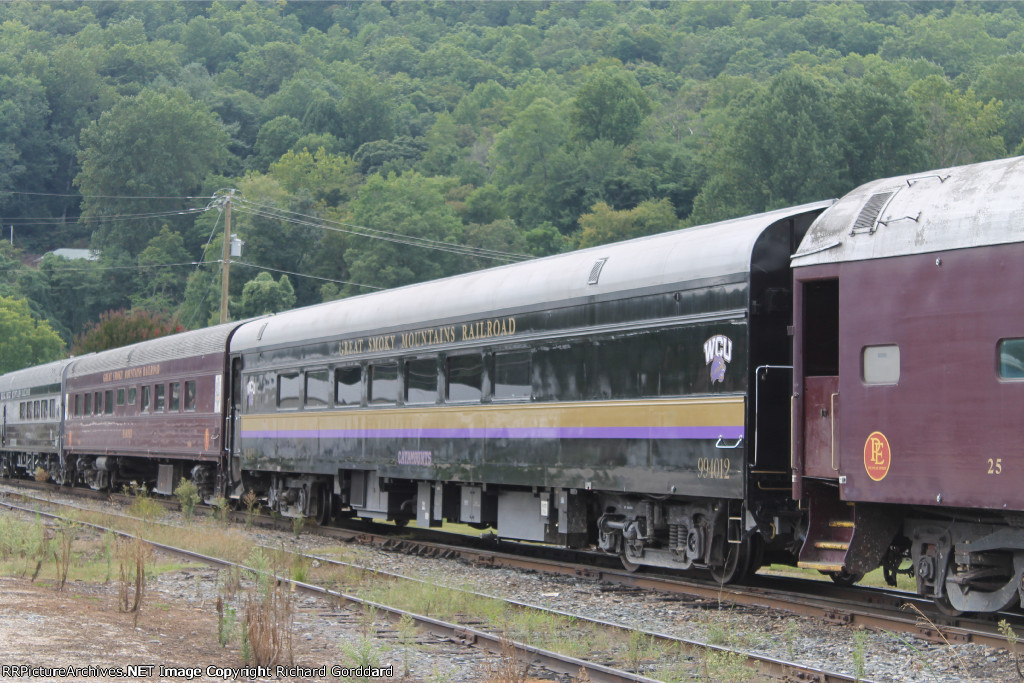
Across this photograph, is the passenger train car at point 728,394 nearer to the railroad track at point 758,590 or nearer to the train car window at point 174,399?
the railroad track at point 758,590

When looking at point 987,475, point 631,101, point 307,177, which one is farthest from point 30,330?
point 987,475

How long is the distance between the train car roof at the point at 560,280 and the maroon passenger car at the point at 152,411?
13.2 feet

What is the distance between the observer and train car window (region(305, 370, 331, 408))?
19.5 meters

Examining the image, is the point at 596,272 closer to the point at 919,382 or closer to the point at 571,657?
the point at 919,382

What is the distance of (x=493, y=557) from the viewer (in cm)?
1555

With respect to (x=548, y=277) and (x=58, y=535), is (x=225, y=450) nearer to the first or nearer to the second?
(x=58, y=535)

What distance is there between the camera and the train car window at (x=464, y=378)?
15.4m

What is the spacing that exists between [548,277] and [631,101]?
306ft

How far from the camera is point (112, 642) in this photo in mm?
9125

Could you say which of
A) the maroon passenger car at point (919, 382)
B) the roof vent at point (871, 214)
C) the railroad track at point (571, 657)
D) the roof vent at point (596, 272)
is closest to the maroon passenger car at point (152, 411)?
the roof vent at point (596, 272)

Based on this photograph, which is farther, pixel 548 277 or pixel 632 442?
pixel 548 277

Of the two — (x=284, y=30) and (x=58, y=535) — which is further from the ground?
(x=284, y=30)

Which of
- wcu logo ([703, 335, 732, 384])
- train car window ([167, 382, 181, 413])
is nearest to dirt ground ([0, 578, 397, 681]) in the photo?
wcu logo ([703, 335, 732, 384])

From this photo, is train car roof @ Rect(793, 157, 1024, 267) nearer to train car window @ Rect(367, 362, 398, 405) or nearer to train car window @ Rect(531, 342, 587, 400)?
train car window @ Rect(531, 342, 587, 400)
